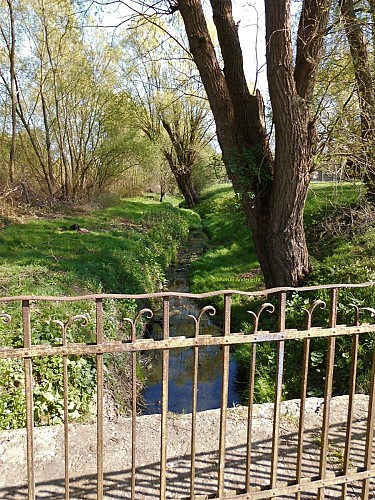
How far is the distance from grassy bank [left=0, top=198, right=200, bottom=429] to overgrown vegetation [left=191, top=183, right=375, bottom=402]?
6.45 feet

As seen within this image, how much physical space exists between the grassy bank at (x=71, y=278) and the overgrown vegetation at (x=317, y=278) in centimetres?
197

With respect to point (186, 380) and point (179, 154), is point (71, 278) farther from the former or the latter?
point (179, 154)

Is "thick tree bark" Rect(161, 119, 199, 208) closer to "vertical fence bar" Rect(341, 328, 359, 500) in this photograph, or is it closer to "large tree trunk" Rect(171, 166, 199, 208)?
"large tree trunk" Rect(171, 166, 199, 208)

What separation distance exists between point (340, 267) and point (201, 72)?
4.26 metres

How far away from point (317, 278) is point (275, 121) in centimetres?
295

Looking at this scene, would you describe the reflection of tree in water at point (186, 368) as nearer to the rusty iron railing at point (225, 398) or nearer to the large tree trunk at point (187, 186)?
→ the rusty iron railing at point (225, 398)

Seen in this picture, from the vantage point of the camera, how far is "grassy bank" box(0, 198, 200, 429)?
4.38 metres

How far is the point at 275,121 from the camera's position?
6.19m

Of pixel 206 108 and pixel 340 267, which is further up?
pixel 206 108

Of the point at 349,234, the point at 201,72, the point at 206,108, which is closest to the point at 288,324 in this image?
the point at 349,234

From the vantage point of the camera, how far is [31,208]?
1605 centimetres

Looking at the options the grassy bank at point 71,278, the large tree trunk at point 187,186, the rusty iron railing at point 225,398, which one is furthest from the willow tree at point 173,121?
the rusty iron railing at point 225,398

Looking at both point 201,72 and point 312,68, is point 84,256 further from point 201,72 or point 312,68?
point 312,68

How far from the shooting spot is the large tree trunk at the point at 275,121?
5883 mm
